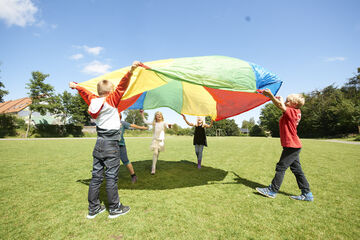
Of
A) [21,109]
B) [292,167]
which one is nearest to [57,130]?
[21,109]

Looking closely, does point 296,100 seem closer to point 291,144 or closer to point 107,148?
point 291,144

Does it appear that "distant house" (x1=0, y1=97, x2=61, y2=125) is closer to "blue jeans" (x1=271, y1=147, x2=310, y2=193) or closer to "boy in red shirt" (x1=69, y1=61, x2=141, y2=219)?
"boy in red shirt" (x1=69, y1=61, x2=141, y2=219)

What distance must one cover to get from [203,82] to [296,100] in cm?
206

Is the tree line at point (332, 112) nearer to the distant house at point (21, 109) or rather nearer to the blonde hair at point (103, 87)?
the blonde hair at point (103, 87)

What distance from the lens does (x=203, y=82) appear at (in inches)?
133

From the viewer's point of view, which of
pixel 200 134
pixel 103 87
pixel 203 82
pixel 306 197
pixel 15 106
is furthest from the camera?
pixel 15 106

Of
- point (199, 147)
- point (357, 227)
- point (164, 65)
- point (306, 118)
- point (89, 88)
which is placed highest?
point (306, 118)

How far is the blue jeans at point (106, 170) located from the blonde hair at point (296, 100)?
3742 mm

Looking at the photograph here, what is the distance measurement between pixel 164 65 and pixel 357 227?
4263mm

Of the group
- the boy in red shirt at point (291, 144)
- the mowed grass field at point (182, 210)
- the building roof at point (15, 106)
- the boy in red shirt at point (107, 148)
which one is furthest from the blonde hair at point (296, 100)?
the building roof at point (15, 106)

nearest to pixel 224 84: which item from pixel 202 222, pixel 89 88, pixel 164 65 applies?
pixel 164 65

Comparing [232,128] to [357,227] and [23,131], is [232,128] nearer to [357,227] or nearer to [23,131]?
[23,131]

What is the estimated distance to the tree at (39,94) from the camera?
28.0 metres

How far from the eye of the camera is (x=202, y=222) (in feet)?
8.89
